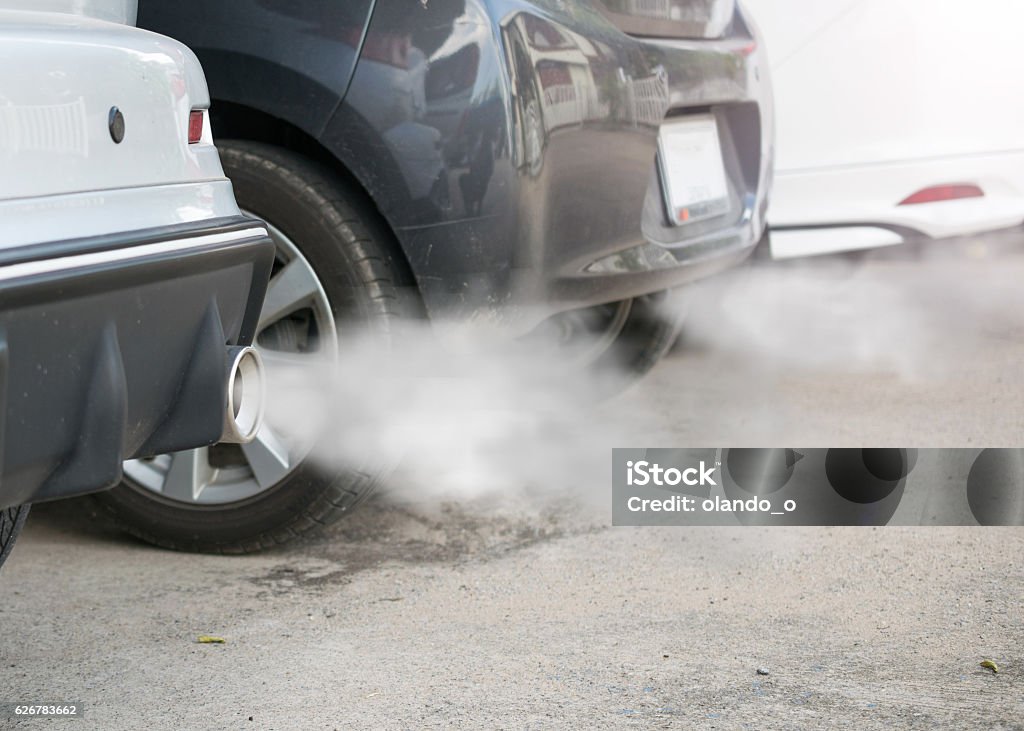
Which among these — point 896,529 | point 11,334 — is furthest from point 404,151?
point 896,529

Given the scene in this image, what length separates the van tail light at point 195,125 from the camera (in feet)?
6.86

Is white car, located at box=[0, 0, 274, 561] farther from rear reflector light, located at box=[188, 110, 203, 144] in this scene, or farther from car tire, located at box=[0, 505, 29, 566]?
car tire, located at box=[0, 505, 29, 566]

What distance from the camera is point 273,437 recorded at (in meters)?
2.82

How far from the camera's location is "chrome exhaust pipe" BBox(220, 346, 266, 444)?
80.7 inches

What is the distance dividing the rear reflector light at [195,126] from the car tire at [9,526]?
2.28 ft

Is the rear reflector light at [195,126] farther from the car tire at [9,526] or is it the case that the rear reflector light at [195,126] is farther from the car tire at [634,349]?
the car tire at [634,349]

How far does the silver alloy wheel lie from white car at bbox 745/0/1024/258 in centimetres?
213

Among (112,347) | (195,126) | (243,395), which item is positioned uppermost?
(195,126)

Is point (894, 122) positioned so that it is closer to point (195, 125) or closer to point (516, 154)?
point (516, 154)

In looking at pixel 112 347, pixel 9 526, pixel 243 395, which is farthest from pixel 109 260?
pixel 9 526

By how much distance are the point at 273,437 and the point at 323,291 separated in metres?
0.34

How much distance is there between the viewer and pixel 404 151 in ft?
8.58

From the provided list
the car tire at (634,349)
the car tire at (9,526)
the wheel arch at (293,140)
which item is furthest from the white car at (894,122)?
the car tire at (9,526)

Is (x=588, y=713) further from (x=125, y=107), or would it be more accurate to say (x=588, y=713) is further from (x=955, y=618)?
(x=125, y=107)
